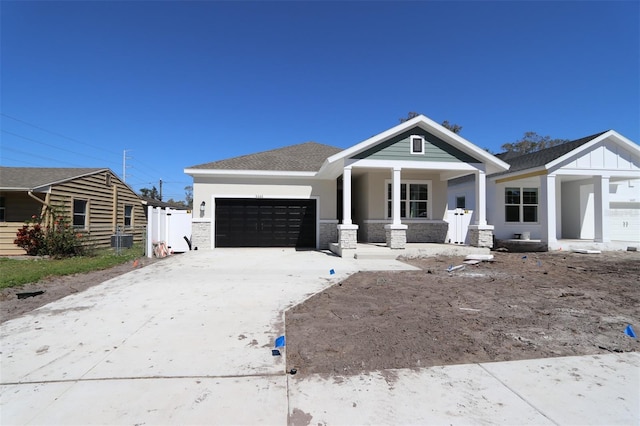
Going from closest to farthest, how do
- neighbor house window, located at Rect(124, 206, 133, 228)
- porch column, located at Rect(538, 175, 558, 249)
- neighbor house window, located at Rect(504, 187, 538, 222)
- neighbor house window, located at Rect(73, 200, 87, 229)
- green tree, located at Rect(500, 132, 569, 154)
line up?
porch column, located at Rect(538, 175, 558, 249) < neighbor house window, located at Rect(73, 200, 87, 229) < neighbor house window, located at Rect(504, 187, 538, 222) < neighbor house window, located at Rect(124, 206, 133, 228) < green tree, located at Rect(500, 132, 569, 154)

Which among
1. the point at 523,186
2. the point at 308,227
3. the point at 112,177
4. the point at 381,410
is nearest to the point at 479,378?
the point at 381,410

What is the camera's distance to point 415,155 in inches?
481

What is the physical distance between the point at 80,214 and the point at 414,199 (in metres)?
15.4

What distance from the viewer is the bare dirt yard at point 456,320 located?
137 inches

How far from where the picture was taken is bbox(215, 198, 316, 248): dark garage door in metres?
14.3

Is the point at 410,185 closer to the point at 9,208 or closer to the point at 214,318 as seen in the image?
the point at 214,318

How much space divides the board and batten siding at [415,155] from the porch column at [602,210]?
5962 millimetres

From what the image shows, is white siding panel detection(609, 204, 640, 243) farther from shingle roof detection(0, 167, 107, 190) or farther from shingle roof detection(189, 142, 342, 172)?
shingle roof detection(0, 167, 107, 190)

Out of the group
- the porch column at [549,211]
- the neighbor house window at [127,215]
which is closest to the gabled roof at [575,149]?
the porch column at [549,211]

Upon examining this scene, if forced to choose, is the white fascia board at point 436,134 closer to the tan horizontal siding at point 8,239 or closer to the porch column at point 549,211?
the porch column at point 549,211

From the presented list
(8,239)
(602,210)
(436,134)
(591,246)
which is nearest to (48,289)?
(8,239)

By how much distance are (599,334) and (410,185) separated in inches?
431

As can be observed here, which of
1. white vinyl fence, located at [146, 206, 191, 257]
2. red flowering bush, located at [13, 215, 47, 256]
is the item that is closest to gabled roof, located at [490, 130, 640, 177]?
white vinyl fence, located at [146, 206, 191, 257]

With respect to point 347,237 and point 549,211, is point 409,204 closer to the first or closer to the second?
point 347,237
